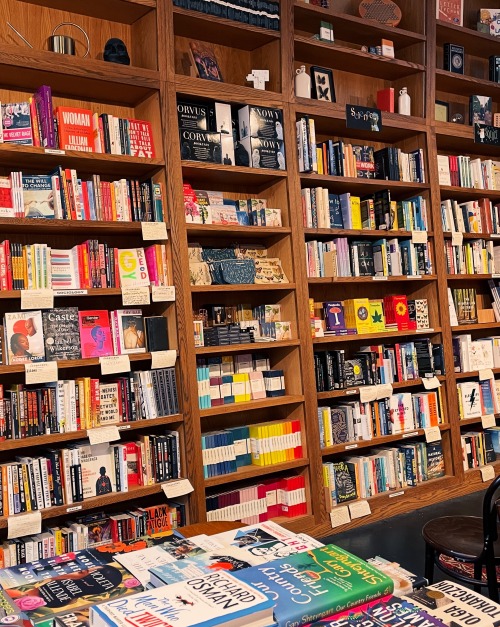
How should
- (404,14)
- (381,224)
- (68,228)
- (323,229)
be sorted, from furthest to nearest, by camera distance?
(404,14) < (381,224) < (323,229) < (68,228)

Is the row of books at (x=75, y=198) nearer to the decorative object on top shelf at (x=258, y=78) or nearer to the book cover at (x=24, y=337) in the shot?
the book cover at (x=24, y=337)

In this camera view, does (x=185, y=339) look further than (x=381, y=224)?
No

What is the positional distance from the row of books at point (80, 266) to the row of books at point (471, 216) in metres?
2.31

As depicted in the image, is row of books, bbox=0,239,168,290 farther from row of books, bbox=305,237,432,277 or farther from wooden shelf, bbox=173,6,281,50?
wooden shelf, bbox=173,6,281,50

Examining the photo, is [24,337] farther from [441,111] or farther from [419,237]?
[441,111]

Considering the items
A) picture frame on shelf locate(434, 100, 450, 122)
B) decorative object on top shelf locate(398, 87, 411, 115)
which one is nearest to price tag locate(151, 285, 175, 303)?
decorative object on top shelf locate(398, 87, 411, 115)

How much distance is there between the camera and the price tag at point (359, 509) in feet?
13.1

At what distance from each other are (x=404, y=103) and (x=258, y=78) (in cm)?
117

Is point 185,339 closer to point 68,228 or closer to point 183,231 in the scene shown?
point 183,231

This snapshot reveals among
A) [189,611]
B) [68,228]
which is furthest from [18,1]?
[189,611]

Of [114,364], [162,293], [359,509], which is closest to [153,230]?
[162,293]

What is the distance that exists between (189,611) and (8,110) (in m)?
2.68

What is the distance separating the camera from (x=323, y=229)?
407 centimetres

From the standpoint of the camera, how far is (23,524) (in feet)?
9.42
